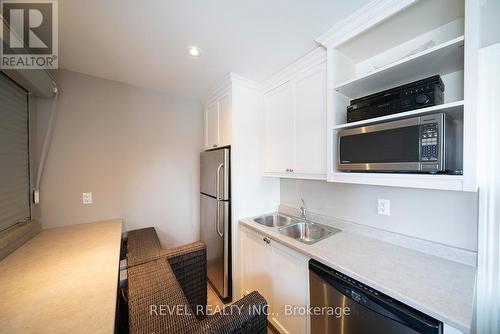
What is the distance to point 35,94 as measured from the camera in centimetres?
163

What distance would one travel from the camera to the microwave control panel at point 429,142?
35.5 inches

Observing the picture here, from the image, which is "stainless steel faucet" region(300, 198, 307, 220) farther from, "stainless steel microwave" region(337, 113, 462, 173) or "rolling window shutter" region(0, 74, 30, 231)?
"rolling window shutter" region(0, 74, 30, 231)

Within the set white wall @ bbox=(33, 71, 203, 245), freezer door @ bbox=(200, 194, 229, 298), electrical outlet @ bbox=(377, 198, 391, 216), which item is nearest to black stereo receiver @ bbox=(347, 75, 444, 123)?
electrical outlet @ bbox=(377, 198, 391, 216)

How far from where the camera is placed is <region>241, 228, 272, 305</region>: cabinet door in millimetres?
1629

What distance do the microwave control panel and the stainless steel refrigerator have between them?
4.88 feet

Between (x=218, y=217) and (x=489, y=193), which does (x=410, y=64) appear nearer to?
(x=489, y=193)

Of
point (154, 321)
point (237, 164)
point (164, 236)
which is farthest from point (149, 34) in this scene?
point (164, 236)

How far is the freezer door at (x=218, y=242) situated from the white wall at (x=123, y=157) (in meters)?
0.39

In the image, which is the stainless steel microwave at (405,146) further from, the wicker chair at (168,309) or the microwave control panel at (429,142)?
the wicker chair at (168,309)

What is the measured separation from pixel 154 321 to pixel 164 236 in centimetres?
162

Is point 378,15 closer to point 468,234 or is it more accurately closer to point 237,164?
point 468,234

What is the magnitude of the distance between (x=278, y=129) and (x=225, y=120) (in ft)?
1.96

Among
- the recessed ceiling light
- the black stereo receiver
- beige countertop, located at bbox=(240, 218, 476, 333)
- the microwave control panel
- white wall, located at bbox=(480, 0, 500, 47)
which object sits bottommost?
beige countertop, located at bbox=(240, 218, 476, 333)

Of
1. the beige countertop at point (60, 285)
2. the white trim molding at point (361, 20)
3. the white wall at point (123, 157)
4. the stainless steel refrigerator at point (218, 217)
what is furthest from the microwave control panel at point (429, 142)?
the white wall at point (123, 157)
